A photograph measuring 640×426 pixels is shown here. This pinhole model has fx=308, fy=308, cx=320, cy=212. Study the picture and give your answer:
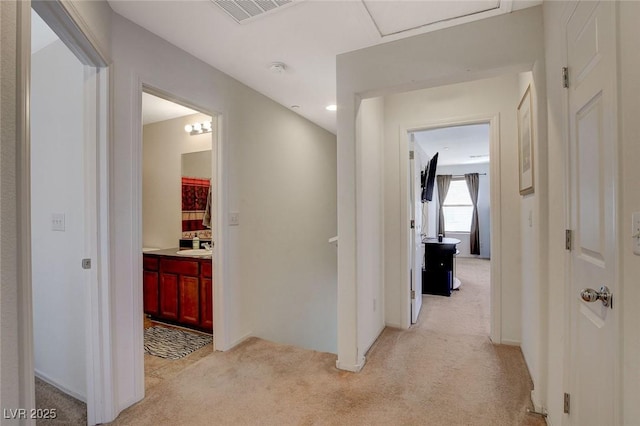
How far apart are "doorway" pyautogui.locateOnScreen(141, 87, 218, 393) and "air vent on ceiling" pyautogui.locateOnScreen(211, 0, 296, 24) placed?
1.00 metres

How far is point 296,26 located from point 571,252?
1.98 m

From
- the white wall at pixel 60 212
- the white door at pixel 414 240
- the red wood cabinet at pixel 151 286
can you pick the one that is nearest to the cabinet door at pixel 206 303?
the red wood cabinet at pixel 151 286

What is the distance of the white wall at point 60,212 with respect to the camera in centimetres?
191

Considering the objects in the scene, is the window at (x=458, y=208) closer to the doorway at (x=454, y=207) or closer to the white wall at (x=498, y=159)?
the doorway at (x=454, y=207)

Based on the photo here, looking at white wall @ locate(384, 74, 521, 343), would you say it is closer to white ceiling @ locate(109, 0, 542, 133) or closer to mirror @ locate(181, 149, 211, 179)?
white ceiling @ locate(109, 0, 542, 133)

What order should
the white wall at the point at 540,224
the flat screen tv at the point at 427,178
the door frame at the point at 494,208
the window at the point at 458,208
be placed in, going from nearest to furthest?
1. the white wall at the point at 540,224
2. the door frame at the point at 494,208
3. the flat screen tv at the point at 427,178
4. the window at the point at 458,208

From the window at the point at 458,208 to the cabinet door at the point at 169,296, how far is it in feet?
24.0

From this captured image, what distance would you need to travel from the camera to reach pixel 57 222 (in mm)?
2004

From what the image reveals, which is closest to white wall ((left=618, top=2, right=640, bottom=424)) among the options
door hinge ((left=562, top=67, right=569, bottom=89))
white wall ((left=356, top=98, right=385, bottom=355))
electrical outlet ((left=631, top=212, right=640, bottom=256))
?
electrical outlet ((left=631, top=212, right=640, bottom=256))

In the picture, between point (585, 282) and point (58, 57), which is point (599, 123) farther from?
point (58, 57)

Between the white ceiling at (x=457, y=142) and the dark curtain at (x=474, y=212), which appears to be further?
the dark curtain at (x=474, y=212)

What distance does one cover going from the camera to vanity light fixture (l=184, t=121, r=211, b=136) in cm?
→ 375

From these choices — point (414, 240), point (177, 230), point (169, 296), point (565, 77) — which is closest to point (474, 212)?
point (414, 240)

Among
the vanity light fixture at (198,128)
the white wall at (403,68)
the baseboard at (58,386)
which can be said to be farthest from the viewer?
the vanity light fixture at (198,128)
